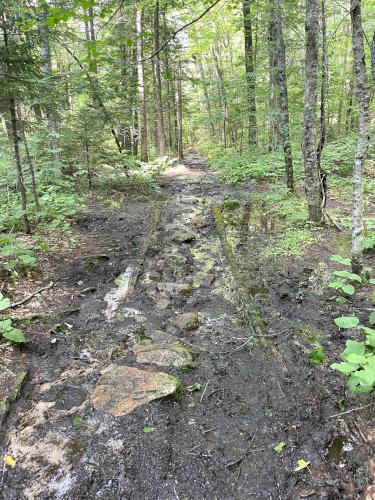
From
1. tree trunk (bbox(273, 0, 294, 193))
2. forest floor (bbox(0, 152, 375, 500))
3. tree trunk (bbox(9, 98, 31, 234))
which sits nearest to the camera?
forest floor (bbox(0, 152, 375, 500))

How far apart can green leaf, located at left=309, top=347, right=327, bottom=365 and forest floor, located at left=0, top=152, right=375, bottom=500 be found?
0.26ft

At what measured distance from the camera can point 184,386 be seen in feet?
12.0

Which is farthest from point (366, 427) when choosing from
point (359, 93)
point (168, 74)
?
point (359, 93)

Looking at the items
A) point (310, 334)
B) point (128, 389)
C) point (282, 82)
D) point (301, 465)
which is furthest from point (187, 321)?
point (282, 82)

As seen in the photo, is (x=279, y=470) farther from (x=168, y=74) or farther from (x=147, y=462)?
(x=168, y=74)

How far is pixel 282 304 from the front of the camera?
5.16 meters

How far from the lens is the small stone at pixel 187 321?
15.8 feet

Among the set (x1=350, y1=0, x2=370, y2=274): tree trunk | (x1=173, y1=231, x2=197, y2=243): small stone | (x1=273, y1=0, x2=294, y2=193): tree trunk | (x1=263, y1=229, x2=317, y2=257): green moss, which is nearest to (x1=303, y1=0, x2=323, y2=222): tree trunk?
(x1=263, y1=229, x2=317, y2=257): green moss

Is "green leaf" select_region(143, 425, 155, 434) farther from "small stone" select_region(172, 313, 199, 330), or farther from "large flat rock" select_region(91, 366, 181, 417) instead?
"small stone" select_region(172, 313, 199, 330)

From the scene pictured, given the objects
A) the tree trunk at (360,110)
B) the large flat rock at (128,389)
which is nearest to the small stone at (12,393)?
the large flat rock at (128,389)

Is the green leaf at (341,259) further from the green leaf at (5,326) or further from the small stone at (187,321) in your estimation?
the green leaf at (5,326)

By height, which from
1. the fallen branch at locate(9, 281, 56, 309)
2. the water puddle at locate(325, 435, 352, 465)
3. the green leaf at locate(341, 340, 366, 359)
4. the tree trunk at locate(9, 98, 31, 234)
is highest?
the tree trunk at locate(9, 98, 31, 234)

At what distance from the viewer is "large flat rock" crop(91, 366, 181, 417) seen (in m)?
3.32

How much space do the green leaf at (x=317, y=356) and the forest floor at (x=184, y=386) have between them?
8cm
